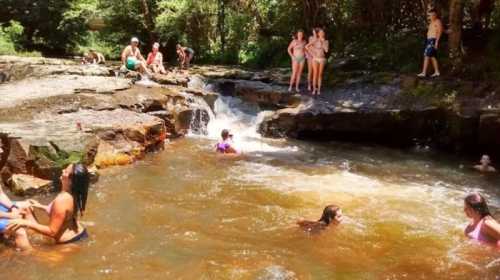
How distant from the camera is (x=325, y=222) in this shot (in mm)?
7781

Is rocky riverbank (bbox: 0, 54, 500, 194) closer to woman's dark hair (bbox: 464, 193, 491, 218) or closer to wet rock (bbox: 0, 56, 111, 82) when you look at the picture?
wet rock (bbox: 0, 56, 111, 82)

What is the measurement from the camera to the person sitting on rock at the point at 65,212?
6.19 metres

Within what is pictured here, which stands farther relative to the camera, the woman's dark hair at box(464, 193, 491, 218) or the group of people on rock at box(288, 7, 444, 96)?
the group of people on rock at box(288, 7, 444, 96)

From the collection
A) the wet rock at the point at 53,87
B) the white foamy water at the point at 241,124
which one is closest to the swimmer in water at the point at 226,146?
the white foamy water at the point at 241,124

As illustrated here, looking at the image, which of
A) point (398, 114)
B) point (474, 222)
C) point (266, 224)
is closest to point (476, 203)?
point (474, 222)

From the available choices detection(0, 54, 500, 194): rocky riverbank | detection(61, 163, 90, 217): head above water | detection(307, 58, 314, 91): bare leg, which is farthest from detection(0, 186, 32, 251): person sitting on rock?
detection(307, 58, 314, 91): bare leg

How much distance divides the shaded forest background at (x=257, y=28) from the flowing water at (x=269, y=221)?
4629mm

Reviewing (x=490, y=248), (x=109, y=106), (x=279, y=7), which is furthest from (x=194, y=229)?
(x=279, y=7)

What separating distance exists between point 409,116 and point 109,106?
699 cm

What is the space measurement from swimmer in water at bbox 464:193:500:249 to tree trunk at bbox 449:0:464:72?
8850mm

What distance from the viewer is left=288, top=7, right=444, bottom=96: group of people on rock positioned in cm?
1486

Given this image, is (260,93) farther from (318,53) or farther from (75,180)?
(75,180)

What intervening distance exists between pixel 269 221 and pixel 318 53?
8227mm

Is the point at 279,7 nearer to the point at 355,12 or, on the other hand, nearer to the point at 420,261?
the point at 355,12
